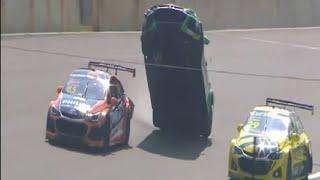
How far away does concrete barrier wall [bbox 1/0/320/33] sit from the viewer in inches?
1558

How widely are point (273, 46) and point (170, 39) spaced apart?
27.6m

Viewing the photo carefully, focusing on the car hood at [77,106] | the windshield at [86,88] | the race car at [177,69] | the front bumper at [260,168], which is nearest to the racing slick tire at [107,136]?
the car hood at [77,106]

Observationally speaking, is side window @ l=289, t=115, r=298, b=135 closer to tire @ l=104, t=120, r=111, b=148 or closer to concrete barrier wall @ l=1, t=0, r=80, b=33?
tire @ l=104, t=120, r=111, b=148

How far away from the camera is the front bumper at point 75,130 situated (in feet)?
70.3

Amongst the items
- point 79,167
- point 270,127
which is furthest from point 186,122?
point 79,167

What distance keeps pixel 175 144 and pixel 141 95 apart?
242 inches

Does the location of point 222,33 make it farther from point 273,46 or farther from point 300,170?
point 300,170

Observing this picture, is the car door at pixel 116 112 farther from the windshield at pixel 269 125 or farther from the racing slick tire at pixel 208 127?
the windshield at pixel 269 125

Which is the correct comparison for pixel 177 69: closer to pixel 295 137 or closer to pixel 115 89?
pixel 115 89

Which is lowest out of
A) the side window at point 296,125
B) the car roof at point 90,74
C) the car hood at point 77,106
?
the side window at point 296,125

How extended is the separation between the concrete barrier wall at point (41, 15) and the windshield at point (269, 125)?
19261 mm

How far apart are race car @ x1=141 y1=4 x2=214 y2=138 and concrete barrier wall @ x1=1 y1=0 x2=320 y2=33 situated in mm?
7922

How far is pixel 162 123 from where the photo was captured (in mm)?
26156

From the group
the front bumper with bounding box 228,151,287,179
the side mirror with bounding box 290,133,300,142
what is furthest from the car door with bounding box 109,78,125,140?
the side mirror with bounding box 290,133,300,142
